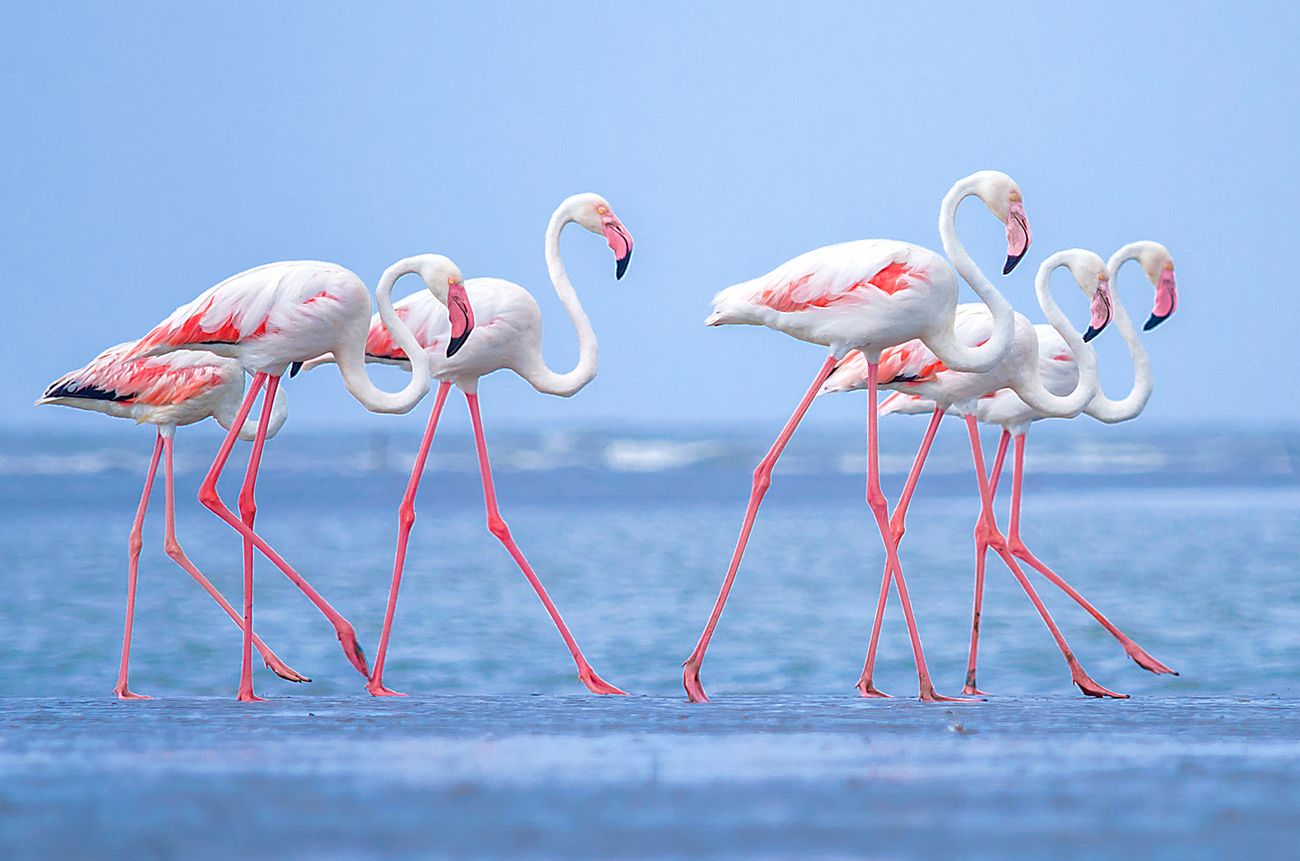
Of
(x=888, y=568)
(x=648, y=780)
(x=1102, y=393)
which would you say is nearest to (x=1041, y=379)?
(x=1102, y=393)

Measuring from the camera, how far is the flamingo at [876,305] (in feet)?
26.2

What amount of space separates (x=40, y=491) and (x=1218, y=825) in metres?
29.1

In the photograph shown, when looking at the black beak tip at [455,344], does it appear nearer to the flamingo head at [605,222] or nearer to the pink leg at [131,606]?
the flamingo head at [605,222]

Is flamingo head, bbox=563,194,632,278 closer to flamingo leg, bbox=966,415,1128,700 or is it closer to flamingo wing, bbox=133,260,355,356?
flamingo wing, bbox=133,260,355,356

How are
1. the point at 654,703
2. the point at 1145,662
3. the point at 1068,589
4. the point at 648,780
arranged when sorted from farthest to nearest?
the point at 1145,662 → the point at 1068,589 → the point at 654,703 → the point at 648,780

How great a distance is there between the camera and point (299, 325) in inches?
320

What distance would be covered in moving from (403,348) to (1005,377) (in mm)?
2677

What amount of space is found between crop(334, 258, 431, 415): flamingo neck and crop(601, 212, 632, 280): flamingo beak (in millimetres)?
861

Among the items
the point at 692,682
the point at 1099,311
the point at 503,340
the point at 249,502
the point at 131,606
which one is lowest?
the point at 692,682

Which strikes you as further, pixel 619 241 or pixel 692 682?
pixel 619 241

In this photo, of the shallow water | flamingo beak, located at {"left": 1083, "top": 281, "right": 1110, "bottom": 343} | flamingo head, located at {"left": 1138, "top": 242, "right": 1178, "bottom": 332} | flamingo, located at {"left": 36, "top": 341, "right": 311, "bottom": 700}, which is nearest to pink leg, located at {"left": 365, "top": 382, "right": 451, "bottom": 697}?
the shallow water

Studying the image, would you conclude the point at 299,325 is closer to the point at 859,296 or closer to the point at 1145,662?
the point at 859,296

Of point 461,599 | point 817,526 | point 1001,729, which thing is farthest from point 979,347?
point 817,526

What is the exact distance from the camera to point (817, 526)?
941 inches
